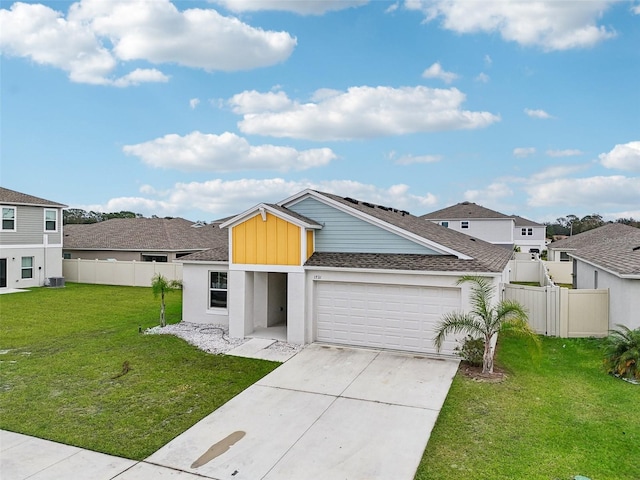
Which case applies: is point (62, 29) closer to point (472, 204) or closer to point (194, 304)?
point (194, 304)

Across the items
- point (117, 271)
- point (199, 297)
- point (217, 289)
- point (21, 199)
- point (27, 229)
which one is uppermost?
point (21, 199)

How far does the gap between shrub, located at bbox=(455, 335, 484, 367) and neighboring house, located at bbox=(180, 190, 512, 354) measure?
457 millimetres

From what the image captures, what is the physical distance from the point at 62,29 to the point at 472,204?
43.4 metres

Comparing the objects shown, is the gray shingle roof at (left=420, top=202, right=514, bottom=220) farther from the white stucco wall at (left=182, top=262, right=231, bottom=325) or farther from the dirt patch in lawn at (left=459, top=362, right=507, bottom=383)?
the dirt patch in lawn at (left=459, top=362, right=507, bottom=383)

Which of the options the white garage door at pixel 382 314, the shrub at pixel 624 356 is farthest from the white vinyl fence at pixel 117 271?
Answer: the shrub at pixel 624 356

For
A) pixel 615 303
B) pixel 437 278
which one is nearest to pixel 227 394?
pixel 437 278

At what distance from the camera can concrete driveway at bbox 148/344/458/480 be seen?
19.2 feet

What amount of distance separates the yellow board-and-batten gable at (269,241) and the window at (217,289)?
6.58ft

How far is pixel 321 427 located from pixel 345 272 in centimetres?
541

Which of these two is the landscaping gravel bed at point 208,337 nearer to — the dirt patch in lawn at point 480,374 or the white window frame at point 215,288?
the white window frame at point 215,288

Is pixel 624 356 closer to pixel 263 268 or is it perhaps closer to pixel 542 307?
pixel 542 307

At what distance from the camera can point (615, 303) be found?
12.1 metres

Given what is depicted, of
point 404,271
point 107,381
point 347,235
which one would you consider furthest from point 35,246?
point 404,271

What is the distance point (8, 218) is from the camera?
81.1 ft
